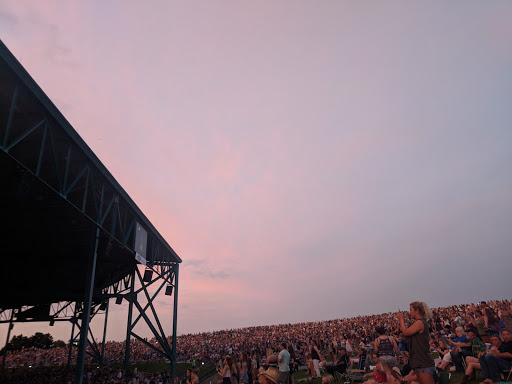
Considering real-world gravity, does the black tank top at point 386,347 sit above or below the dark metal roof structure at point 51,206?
below

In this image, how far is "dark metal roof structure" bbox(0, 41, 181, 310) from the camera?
7.17 metres

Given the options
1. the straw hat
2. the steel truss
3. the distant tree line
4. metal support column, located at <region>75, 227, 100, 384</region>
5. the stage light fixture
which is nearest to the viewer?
the straw hat

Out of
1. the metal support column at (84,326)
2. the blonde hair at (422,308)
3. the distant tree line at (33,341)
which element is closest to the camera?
the blonde hair at (422,308)

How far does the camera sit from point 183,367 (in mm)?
27656

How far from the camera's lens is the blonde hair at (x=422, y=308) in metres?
5.36

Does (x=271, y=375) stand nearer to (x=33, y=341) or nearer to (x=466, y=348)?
(x=466, y=348)

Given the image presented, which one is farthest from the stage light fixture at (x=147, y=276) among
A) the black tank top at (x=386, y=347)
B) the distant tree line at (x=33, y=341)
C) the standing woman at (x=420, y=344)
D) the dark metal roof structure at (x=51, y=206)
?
the distant tree line at (x=33, y=341)

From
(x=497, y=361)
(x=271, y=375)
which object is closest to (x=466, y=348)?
(x=497, y=361)

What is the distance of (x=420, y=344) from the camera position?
5332 mm

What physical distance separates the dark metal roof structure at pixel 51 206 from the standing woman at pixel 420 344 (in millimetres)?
7702

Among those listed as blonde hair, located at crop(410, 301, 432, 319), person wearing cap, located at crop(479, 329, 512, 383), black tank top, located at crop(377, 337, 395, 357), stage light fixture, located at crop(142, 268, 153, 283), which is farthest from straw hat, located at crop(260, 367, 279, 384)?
stage light fixture, located at crop(142, 268, 153, 283)

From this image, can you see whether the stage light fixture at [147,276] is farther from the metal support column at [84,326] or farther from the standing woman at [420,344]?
the standing woman at [420,344]

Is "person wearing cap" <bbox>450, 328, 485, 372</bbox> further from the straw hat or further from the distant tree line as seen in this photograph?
the distant tree line

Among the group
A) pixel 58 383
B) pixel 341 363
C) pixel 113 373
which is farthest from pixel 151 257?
pixel 341 363
